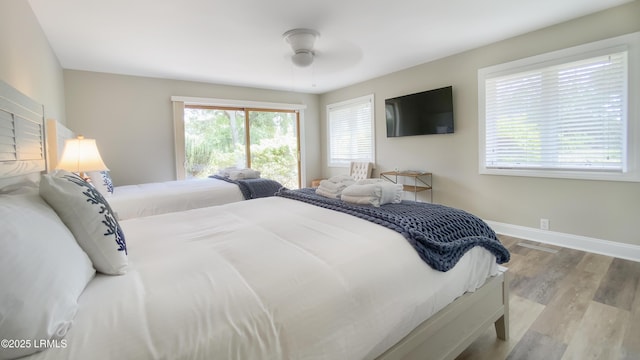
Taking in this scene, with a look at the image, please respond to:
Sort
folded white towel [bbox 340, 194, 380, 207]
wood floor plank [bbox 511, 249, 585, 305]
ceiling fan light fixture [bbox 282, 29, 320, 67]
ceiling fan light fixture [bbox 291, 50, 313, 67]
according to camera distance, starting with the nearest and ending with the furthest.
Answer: folded white towel [bbox 340, 194, 380, 207] → wood floor plank [bbox 511, 249, 585, 305] → ceiling fan light fixture [bbox 282, 29, 320, 67] → ceiling fan light fixture [bbox 291, 50, 313, 67]

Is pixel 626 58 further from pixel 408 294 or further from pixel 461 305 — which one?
pixel 408 294

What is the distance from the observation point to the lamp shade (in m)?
2.41

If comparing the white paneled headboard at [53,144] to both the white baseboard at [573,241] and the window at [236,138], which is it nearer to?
the window at [236,138]

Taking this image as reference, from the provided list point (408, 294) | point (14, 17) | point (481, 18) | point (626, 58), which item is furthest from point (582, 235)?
point (14, 17)

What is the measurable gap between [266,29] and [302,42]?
39cm

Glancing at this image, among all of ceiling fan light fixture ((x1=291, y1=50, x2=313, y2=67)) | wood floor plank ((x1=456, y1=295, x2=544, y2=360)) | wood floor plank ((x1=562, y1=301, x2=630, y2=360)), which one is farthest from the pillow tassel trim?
ceiling fan light fixture ((x1=291, y1=50, x2=313, y2=67))

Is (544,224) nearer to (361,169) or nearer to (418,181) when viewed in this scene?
(418,181)

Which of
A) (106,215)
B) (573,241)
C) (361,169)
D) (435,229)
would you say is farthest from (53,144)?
(573,241)

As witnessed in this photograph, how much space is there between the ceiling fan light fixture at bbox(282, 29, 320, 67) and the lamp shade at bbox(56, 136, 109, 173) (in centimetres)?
217

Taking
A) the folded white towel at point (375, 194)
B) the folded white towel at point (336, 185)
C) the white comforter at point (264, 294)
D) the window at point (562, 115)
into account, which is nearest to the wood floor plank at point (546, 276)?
the window at point (562, 115)

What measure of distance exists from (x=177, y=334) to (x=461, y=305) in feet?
4.21

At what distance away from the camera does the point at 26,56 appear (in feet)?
7.45

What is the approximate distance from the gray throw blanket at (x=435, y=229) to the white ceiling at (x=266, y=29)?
191 centimetres

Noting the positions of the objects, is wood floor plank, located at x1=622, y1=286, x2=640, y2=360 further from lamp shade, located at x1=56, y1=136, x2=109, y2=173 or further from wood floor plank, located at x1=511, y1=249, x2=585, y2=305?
lamp shade, located at x1=56, y1=136, x2=109, y2=173
